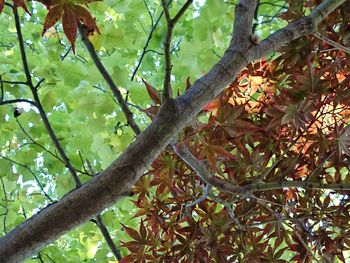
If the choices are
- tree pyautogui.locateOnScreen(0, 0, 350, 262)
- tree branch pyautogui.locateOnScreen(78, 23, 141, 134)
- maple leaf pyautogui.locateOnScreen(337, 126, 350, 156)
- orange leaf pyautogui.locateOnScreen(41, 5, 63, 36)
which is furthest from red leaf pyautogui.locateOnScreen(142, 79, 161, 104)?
maple leaf pyautogui.locateOnScreen(337, 126, 350, 156)

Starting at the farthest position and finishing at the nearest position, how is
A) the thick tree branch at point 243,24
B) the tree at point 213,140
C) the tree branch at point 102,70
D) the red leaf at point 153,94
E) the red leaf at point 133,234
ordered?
the red leaf at point 133,234
the tree branch at point 102,70
the red leaf at point 153,94
the thick tree branch at point 243,24
the tree at point 213,140

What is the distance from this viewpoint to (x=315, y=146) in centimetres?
126

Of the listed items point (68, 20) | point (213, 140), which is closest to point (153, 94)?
point (213, 140)

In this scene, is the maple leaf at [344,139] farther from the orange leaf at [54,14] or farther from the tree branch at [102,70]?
the orange leaf at [54,14]

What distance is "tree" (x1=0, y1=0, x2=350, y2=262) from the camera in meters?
0.83

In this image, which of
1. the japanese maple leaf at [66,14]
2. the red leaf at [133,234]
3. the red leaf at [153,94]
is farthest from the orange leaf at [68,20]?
the red leaf at [133,234]

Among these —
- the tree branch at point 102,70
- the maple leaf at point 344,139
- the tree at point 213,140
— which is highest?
the tree branch at point 102,70

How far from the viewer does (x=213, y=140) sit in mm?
1094

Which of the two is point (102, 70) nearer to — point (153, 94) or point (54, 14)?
point (153, 94)

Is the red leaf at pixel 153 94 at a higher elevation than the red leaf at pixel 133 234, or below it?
higher

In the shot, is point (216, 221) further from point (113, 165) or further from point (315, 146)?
point (113, 165)

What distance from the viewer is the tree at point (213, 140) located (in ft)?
2.72

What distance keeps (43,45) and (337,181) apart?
1.42 m

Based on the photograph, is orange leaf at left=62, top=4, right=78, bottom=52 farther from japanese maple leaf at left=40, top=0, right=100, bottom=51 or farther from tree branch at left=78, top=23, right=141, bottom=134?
tree branch at left=78, top=23, right=141, bottom=134
